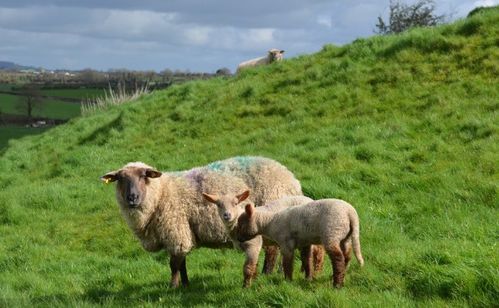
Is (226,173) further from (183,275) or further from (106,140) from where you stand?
(106,140)

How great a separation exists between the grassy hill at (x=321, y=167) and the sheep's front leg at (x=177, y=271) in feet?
1.00

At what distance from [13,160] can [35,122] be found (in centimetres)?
5931

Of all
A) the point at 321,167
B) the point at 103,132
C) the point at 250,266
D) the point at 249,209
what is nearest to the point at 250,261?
the point at 250,266

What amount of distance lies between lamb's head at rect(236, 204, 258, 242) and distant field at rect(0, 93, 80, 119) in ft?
244

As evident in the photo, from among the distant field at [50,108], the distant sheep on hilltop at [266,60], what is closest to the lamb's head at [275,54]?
the distant sheep on hilltop at [266,60]

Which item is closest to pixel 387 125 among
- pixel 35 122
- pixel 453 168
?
pixel 453 168

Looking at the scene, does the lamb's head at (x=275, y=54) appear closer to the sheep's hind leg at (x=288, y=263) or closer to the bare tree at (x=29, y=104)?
the sheep's hind leg at (x=288, y=263)

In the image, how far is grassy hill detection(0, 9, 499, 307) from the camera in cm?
680

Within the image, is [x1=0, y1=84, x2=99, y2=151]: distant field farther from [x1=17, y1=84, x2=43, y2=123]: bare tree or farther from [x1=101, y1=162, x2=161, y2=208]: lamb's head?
[x1=101, y1=162, x2=161, y2=208]: lamb's head

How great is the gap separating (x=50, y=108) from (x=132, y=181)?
8276 cm

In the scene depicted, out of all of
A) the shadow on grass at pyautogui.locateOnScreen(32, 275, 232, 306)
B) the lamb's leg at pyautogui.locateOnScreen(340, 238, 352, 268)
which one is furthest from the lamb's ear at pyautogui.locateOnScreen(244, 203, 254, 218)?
the lamb's leg at pyautogui.locateOnScreen(340, 238, 352, 268)

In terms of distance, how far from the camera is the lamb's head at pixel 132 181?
7.86 meters

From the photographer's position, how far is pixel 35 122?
7631 cm

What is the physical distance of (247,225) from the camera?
712cm
